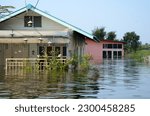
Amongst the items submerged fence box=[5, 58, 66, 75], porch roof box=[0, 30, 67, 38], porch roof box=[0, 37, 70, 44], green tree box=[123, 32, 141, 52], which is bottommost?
submerged fence box=[5, 58, 66, 75]

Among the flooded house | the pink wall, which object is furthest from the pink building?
the flooded house

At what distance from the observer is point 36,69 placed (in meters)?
21.1

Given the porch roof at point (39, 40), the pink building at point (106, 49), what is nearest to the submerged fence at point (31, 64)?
the porch roof at point (39, 40)

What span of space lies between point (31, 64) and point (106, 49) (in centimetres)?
3524

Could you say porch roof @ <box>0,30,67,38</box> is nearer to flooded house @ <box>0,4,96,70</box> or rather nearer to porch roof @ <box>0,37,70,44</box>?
flooded house @ <box>0,4,96,70</box>

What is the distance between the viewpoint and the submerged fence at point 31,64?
69.0ft

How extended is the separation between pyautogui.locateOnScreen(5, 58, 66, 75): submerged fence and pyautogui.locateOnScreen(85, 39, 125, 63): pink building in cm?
2884

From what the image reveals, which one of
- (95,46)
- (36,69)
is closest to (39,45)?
(36,69)

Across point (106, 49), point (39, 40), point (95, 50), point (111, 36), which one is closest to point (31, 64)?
point (39, 40)

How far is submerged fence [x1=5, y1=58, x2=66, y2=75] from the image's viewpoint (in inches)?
828

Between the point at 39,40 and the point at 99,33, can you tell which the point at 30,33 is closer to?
the point at 39,40

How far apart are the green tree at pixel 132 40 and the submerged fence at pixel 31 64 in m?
20.8

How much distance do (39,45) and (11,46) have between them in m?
2.09

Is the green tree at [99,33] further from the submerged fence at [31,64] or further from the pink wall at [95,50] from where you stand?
the submerged fence at [31,64]
